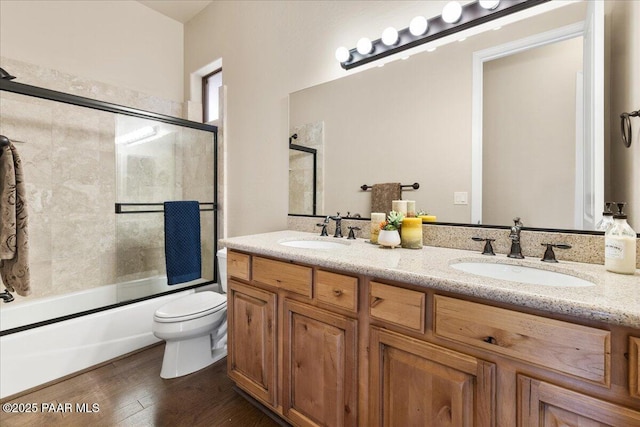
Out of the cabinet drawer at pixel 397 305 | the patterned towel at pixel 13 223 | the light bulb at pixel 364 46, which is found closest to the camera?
the cabinet drawer at pixel 397 305

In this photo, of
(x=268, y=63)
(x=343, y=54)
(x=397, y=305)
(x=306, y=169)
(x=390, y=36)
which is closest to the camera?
(x=397, y=305)

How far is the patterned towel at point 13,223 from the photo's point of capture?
3.91 feet

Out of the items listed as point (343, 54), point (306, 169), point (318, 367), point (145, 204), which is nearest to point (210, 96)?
point (145, 204)

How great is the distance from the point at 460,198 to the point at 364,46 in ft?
3.29

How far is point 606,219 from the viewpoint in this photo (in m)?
1.03

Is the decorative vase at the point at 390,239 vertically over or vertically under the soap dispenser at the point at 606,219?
under

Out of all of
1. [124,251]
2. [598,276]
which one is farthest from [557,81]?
[124,251]

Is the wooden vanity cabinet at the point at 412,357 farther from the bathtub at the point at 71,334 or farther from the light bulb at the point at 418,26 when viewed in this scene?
the light bulb at the point at 418,26

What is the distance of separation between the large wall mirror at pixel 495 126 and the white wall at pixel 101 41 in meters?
2.09

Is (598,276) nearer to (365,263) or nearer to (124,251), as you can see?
(365,263)

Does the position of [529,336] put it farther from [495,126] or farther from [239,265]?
[239,265]

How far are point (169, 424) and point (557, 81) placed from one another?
236cm

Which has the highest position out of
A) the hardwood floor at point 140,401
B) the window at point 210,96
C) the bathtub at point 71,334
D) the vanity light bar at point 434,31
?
the window at point 210,96

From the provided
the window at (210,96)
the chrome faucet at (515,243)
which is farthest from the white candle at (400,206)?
→ the window at (210,96)
